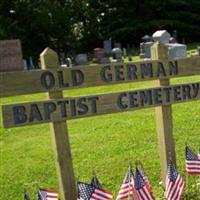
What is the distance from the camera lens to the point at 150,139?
9.19 metres

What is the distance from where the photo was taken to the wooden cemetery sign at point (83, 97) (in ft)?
17.8

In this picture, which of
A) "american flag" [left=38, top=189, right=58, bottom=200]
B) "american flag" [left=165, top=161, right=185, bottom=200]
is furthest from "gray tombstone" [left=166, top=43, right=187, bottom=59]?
"american flag" [left=38, top=189, right=58, bottom=200]

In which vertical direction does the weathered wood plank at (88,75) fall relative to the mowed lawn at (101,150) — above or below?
above

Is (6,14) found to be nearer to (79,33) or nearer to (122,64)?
(79,33)

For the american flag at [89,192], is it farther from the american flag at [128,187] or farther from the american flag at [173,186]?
the american flag at [173,186]

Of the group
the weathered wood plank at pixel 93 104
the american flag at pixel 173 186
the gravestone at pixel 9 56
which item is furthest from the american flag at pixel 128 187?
the gravestone at pixel 9 56

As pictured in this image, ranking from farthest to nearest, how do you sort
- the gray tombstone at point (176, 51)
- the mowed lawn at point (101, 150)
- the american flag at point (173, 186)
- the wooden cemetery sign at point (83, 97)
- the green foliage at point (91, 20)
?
the green foliage at point (91, 20), the gray tombstone at point (176, 51), the mowed lawn at point (101, 150), the american flag at point (173, 186), the wooden cemetery sign at point (83, 97)

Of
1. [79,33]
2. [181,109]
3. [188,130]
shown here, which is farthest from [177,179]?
[79,33]

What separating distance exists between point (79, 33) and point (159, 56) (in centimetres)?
4104

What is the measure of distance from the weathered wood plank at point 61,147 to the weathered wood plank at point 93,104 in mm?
108

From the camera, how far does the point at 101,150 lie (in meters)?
8.94

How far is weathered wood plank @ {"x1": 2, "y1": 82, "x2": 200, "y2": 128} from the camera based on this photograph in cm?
539

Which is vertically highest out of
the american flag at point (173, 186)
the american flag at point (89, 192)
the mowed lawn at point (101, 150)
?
the american flag at point (89, 192)

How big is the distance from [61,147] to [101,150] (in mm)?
3374
